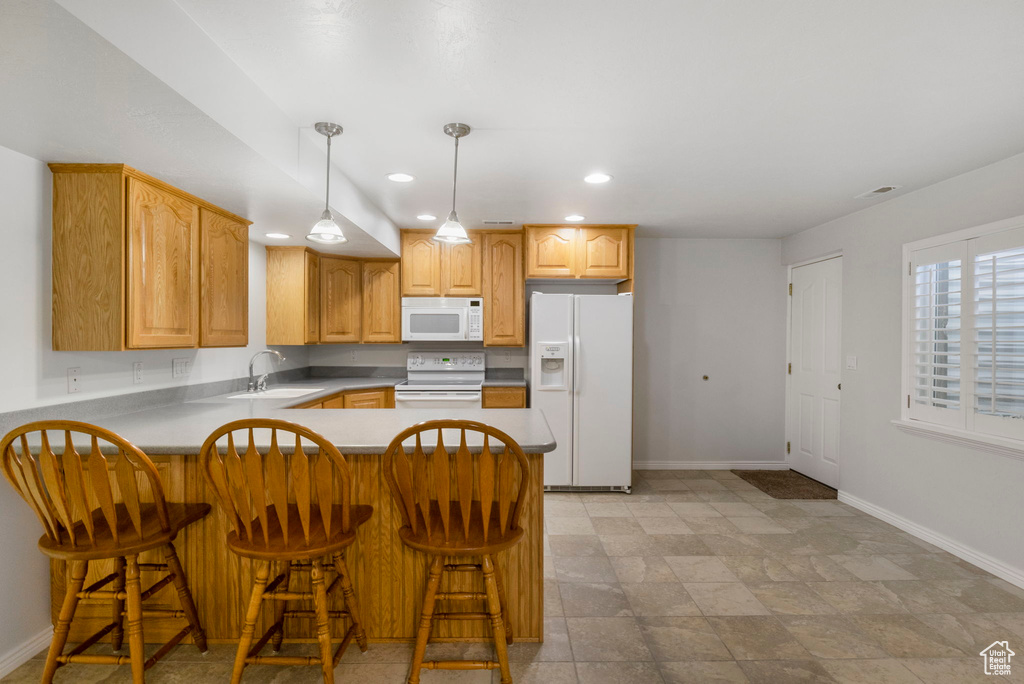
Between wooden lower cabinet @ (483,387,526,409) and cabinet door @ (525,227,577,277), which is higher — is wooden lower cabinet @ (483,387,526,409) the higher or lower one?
the lower one

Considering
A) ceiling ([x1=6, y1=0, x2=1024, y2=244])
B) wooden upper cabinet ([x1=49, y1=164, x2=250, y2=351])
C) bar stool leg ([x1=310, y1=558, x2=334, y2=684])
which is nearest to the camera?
ceiling ([x1=6, y1=0, x2=1024, y2=244])

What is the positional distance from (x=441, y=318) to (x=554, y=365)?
3.63 ft

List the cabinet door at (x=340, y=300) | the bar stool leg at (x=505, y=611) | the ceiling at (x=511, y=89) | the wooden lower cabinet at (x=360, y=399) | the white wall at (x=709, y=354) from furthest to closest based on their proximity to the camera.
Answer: the white wall at (x=709, y=354), the cabinet door at (x=340, y=300), the wooden lower cabinet at (x=360, y=399), the bar stool leg at (x=505, y=611), the ceiling at (x=511, y=89)

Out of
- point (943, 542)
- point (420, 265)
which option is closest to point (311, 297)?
point (420, 265)

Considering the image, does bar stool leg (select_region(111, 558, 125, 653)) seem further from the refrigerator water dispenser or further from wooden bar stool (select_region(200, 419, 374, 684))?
the refrigerator water dispenser

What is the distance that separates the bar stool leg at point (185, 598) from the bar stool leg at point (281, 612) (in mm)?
262

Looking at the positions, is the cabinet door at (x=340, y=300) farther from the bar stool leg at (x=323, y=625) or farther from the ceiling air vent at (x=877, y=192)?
the ceiling air vent at (x=877, y=192)

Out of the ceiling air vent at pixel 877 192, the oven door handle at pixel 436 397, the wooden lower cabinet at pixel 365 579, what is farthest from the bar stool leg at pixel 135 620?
the ceiling air vent at pixel 877 192

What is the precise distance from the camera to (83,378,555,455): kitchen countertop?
187 cm

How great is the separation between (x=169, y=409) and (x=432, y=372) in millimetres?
2284

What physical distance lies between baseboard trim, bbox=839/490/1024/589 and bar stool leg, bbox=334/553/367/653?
10.5 feet

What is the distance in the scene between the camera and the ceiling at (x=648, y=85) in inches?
59.4

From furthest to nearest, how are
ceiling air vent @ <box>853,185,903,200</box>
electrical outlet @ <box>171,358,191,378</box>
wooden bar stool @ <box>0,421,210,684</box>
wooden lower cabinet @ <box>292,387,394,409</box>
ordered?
wooden lower cabinet @ <box>292,387,394,409</box>, ceiling air vent @ <box>853,185,903,200</box>, electrical outlet @ <box>171,358,191,378</box>, wooden bar stool @ <box>0,421,210,684</box>

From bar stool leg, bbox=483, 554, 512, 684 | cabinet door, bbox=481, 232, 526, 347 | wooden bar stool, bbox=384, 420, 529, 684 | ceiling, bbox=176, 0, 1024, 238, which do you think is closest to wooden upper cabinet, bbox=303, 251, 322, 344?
ceiling, bbox=176, 0, 1024, 238
